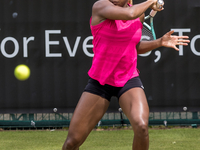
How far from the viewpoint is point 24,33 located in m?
5.36

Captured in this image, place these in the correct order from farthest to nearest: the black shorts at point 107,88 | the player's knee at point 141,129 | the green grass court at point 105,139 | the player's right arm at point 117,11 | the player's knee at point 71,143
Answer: the green grass court at point 105,139
the black shorts at point 107,88
the player's knee at point 71,143
the player's right arm at point 117,11
the player's knee at point 141,129

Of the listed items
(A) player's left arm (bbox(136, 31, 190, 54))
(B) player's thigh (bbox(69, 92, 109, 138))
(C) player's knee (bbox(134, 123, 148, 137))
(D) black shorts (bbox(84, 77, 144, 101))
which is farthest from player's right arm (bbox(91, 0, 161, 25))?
(C) player's knee (bbox(134, 123, 148, 137))

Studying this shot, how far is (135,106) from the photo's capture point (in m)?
2.82

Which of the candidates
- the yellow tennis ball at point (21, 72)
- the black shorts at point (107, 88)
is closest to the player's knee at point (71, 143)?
the black shorts at point (107, 88)

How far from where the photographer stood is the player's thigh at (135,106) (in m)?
2.74

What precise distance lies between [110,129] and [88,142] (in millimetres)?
836

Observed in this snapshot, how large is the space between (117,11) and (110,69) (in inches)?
20.1

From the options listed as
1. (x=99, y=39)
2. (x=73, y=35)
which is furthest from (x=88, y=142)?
(x=99, y=39)

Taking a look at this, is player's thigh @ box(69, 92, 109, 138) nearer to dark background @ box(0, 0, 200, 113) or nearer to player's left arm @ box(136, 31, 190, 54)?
player's left arm @ box(136, 31, 190, 54)

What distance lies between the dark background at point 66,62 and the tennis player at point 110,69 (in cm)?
228

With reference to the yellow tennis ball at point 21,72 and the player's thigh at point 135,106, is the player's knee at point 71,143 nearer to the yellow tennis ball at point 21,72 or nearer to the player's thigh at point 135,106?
the player's thigh at point 135,106

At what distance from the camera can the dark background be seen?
17.5ft

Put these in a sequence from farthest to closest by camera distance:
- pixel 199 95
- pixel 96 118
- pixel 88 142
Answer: pixel 199 95 → pixel 88 142 → pixel 96 118

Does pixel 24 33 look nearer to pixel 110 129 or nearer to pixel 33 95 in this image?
pixel 33 95
